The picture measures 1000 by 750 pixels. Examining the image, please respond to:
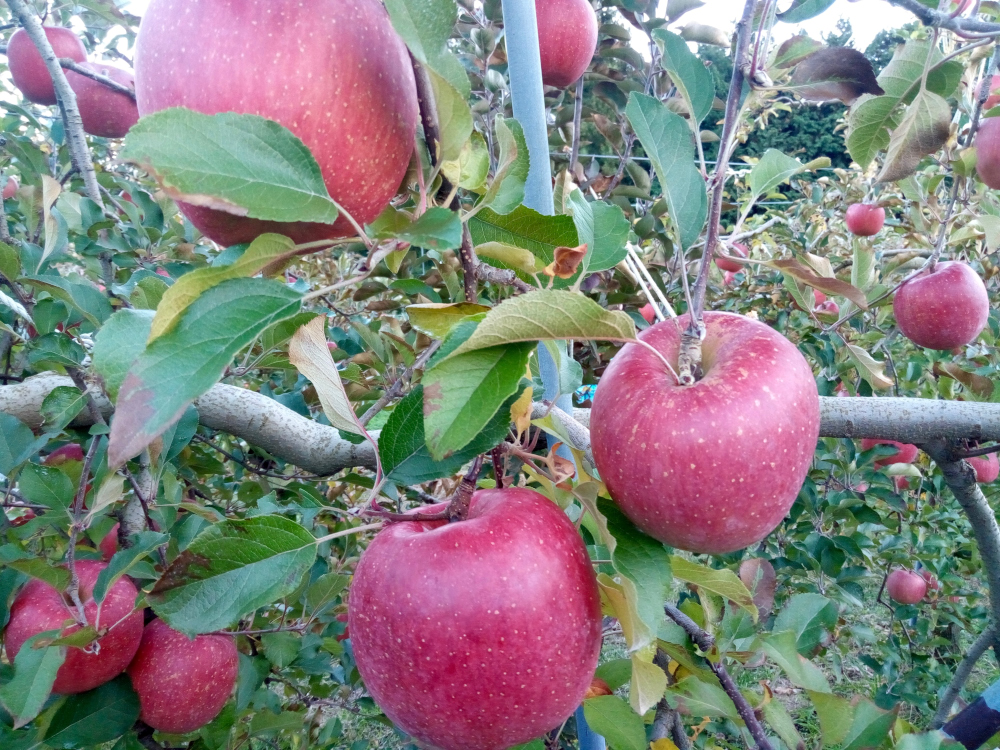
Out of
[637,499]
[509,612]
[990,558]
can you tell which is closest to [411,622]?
[509,612]

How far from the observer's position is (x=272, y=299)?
1.21ft

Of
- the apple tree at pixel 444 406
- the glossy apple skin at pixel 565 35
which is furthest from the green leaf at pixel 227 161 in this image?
the glossy apple skin at pixel 565 35

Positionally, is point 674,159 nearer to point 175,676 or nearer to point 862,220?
point 175,676

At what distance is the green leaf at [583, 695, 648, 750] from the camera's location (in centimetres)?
72

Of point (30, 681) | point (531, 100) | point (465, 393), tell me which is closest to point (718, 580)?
point (465, 393)

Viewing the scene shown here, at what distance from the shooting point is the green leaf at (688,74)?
1.88 feet

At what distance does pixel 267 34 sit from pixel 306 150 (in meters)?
0.10

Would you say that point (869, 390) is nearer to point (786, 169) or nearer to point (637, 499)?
point (786, 169)

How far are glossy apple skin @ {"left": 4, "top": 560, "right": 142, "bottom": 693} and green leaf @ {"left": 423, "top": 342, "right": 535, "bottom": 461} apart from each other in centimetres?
73

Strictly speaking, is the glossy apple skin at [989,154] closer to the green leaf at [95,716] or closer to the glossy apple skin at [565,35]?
the glossy apple skin at [565,35]

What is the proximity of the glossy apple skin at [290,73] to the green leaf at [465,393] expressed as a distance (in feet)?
0.52

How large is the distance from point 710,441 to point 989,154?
1.14 m

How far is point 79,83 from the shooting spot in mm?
1566

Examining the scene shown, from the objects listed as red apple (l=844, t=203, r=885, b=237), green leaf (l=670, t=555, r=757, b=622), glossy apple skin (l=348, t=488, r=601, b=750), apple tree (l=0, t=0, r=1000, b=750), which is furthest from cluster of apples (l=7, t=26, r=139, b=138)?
red apple (l=844, t=203, r=885, b=237)
